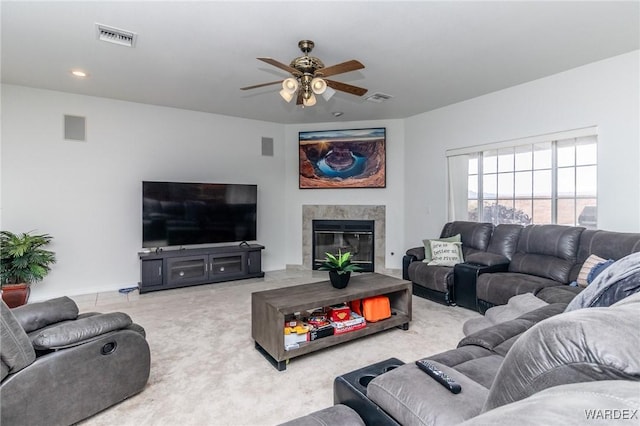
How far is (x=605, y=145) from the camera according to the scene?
3369mm

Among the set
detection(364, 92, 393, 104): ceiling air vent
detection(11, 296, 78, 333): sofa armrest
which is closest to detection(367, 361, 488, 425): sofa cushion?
detection(11, 296, 78, 333): sofa armrest

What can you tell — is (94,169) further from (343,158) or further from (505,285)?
(505,285)

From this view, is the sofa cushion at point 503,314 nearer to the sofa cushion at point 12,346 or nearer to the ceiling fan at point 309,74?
the ceiling fan at point 309,74

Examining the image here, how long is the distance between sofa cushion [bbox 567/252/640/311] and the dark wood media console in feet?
14.7

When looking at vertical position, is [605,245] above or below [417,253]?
above

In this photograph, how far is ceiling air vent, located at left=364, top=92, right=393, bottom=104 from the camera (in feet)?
14.4

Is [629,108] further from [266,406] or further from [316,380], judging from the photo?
[266,406]

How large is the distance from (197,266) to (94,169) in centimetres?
195

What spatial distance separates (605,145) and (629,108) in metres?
0.38

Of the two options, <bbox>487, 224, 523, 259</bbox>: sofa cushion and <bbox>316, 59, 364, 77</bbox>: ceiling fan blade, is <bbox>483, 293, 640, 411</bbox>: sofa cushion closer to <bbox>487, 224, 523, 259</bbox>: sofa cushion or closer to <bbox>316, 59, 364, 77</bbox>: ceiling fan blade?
<bbox>316, 59, 364, 77</bbox>: ceiling fan blade

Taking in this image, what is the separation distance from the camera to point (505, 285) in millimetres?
3215

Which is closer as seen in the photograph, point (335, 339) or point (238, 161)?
point (335, 339)

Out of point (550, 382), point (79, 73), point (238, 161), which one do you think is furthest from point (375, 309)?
point (79, 73)

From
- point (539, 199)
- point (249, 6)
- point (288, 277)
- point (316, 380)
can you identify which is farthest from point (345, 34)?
point (288, 277)
